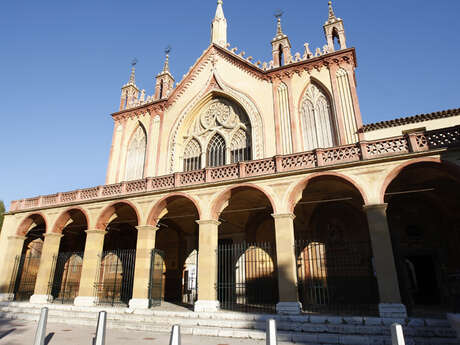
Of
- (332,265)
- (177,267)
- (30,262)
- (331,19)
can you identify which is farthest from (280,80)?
(30,262)

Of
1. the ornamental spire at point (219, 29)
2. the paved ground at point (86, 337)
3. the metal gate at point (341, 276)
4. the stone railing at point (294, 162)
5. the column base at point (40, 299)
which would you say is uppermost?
the ornamental spire at point (219, 29)

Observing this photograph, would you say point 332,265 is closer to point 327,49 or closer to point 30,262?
point 327,49

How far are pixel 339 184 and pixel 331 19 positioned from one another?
11.1 m

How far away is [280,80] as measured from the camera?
1827cm

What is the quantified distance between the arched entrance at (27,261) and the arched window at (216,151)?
36.7 feet

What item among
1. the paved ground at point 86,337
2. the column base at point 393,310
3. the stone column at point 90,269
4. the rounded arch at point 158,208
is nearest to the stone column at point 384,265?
the column base at point 393,310

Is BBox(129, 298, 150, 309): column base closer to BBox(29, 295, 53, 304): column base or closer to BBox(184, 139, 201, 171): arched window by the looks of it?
BBox(29, 295, 53, 304): column base

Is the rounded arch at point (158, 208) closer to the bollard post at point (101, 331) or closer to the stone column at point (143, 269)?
the stone column at point (143, 269)

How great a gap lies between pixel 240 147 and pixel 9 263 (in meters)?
15.6

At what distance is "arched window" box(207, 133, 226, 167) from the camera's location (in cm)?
1911

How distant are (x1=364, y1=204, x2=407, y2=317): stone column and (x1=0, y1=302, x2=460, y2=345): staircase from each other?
1.78 feet

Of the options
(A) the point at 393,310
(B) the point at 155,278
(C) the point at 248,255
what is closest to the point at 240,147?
(C) the point at 248,255

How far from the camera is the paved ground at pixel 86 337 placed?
328 inches

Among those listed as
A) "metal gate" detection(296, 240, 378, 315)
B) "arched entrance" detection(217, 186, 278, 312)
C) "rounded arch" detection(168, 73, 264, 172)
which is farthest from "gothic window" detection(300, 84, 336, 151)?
"metal gate" detection(296, 240, 378, 315)
